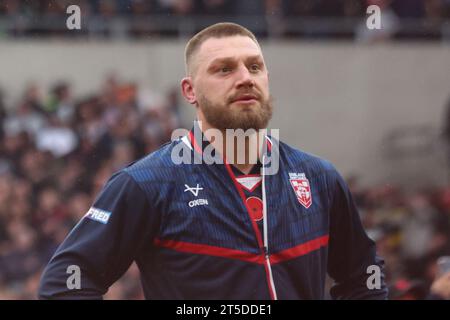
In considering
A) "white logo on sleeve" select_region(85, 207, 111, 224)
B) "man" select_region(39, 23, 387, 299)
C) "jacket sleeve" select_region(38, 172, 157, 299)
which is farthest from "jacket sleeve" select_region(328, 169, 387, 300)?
"white logo on sleeve" select_region(85, 207, 111, 224)

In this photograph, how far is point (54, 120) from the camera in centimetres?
1092

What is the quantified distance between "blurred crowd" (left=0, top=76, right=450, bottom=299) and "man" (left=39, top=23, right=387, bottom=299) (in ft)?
17.4

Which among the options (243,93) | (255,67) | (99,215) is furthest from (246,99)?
(99,215)

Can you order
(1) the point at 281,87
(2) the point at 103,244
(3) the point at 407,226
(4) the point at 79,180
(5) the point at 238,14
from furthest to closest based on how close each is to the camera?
(1) the point at 281,87 < (5) the point at 238,14 < (3) the point at 407,226 < (4) the point at 79,180 < (2) the point at 103,244

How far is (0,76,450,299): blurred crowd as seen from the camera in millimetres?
9703

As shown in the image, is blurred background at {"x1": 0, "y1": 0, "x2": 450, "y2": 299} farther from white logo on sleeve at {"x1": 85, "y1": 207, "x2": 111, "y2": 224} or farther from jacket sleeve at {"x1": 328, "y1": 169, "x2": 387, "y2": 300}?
white logo on sleeve at {"x1": 85, "y1": 207, "x2": 111, "y2": 224}

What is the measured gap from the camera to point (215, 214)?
149 inches

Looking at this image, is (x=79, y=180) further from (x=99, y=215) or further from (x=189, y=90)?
(x=99, y=215)

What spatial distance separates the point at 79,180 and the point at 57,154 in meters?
0.57

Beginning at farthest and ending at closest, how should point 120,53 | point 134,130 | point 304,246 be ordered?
point 120,53
point 134,130
point 304,246

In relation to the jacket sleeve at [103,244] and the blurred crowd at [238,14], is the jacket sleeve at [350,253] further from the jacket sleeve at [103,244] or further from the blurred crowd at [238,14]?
the blurred crowd at [238,14]

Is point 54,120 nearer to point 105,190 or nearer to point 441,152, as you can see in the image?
point 441,152
